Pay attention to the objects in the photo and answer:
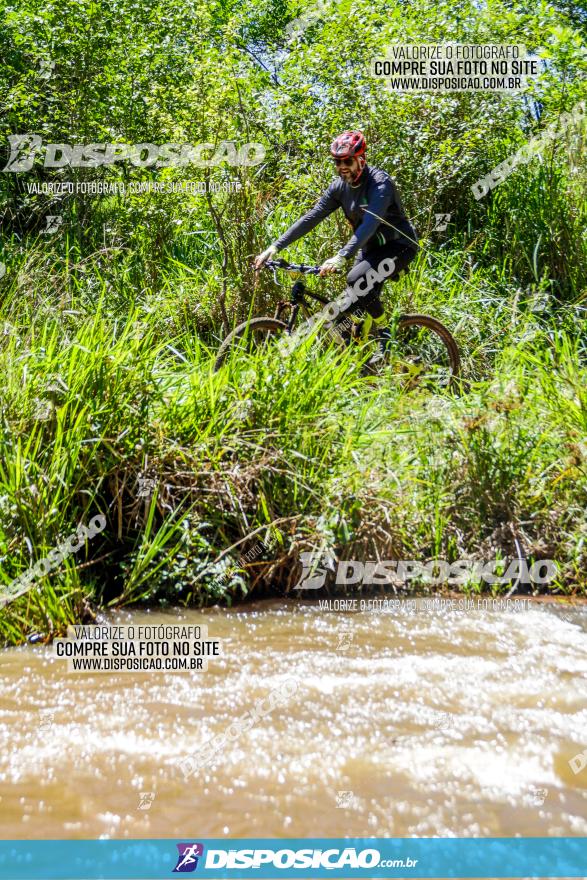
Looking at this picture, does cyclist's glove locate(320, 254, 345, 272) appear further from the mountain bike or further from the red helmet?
the red helmet

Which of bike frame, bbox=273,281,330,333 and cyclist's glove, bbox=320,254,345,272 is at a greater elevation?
cyclist's glove, bbox=320,254,345,272

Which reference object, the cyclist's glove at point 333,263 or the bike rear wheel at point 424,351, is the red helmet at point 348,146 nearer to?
the cyclist's glove at point 333,263

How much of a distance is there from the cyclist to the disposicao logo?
4.86 metres

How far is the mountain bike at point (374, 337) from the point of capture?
6859mm

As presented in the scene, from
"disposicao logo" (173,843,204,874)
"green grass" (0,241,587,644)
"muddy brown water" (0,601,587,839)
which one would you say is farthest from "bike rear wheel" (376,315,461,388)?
"disposicao logo" (173,843,204,874)

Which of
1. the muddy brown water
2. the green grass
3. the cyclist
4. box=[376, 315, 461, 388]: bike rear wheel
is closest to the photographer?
the muddy brown water

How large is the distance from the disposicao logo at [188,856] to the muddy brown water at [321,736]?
6cm

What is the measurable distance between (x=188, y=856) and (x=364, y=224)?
5.14 meters

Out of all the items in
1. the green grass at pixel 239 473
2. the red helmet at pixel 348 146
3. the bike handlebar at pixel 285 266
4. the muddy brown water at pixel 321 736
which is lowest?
the muddy brown water at pixel 321 736

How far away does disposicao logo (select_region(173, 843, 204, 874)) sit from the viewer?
2.62m

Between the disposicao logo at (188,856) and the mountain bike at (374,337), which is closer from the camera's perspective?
the disposicao logo at (188,856)

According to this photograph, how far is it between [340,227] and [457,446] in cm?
400

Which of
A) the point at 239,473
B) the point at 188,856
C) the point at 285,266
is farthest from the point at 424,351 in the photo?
the point at 188,856

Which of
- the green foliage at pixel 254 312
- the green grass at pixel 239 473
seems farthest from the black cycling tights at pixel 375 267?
the green grass at pixel 239 473
